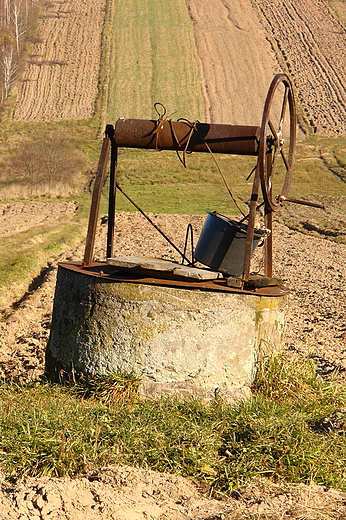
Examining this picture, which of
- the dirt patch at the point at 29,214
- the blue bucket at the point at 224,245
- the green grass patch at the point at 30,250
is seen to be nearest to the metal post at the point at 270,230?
the blue bucket at the point at 224,245

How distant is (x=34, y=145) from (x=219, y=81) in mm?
18454

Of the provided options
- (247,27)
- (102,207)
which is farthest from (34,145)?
(247,27)

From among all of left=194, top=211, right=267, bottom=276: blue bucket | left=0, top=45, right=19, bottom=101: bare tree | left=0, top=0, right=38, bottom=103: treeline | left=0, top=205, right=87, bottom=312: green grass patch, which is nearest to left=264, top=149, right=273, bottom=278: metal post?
left=194, top=211, right=267, bottom=276: blue bucket

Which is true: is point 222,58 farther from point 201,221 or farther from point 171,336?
point 171,336

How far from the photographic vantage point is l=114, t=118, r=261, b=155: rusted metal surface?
5.67 metres

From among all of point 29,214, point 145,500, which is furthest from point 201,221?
point 145,500

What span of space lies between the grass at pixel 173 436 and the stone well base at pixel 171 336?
0.18m

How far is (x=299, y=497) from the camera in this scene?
11.9 feet

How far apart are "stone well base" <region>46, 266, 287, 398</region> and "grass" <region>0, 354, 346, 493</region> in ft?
0.60

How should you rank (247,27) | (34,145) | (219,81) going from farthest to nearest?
(247,27)
(219,81)
(34,145)

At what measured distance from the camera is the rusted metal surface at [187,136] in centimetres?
567

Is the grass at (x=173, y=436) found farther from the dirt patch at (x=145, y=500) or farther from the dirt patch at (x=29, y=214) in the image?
the dirt patch at (x=29, y=214)

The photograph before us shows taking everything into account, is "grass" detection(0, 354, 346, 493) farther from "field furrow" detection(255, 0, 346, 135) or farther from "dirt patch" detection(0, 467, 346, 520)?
"field furrow" detection(255, 0, 346, 135)

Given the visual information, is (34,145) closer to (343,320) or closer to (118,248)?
(118,248)
